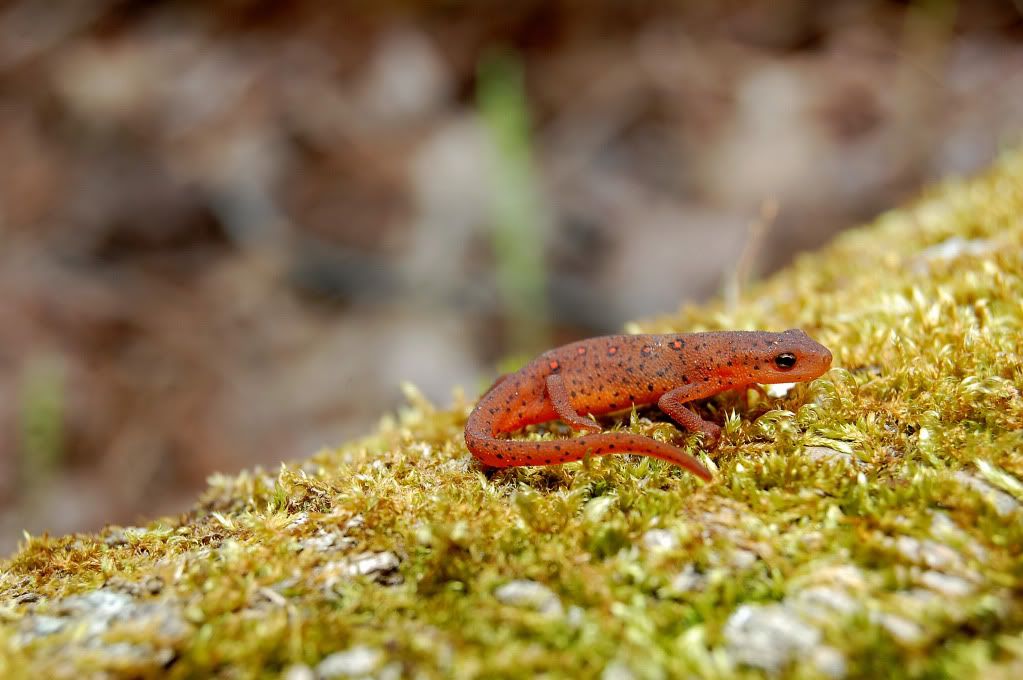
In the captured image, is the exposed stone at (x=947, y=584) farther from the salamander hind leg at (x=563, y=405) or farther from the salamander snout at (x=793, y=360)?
the salamander hind leg at (x=563, y=405)

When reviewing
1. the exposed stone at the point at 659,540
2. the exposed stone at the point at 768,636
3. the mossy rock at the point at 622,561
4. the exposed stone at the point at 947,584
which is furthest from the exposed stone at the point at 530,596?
the exposed stone at the point at 947,584

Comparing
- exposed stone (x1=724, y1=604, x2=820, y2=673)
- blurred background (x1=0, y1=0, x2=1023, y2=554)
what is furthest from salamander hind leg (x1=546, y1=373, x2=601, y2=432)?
blurred background (x1=0, y1=0, x2=1023, y2=554)

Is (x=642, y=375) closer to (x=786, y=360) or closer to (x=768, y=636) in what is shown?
(x=786, y=360)

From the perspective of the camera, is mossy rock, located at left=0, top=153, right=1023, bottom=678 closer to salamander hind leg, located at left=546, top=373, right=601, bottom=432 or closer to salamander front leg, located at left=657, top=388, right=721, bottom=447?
salamander front leg, located at left=657, top=388, right=721, bottom=447

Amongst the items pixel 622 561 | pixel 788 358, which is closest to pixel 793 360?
pixel 788 358

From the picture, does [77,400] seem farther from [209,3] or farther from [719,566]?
[719,566]

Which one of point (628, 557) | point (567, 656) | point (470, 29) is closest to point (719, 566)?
point (628, 557)
